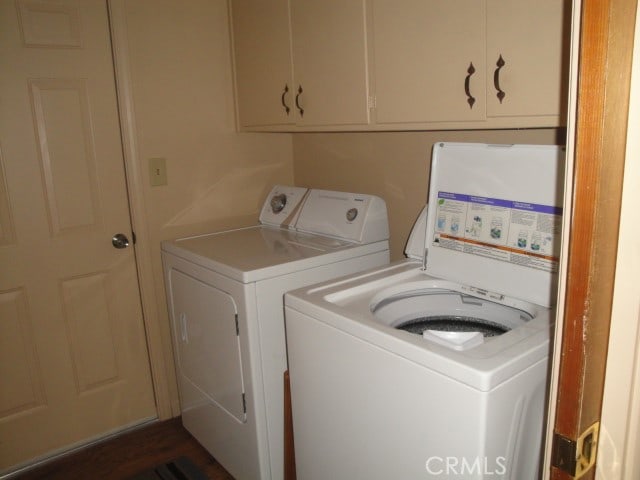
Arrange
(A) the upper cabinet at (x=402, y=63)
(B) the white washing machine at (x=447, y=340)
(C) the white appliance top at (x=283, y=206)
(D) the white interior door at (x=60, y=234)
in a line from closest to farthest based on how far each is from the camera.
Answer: (B) the white washing machine at (x=447, y=340)
(A) the upper cabinet at (x=402, y=63)
(D) the white interior door at (x=60, y=234)
(C) the white appliance top at (x=283, y=206)

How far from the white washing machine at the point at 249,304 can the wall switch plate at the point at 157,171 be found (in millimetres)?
290

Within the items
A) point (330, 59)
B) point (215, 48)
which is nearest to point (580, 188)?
point (330, 59)

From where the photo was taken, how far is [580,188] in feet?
2.02

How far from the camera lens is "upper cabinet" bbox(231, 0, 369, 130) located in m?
1.75

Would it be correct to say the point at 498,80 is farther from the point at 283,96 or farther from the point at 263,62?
the point at 263,62

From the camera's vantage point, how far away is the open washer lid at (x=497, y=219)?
1.39 m

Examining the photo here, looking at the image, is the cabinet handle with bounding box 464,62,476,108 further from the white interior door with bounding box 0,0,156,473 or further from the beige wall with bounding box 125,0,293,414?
the white interior door with bounding box 0,0,156,473

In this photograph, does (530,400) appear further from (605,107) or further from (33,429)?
(33,429)

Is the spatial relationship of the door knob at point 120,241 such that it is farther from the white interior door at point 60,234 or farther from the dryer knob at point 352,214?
the dryer knob at point 352,214

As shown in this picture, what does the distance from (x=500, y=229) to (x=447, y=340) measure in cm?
50

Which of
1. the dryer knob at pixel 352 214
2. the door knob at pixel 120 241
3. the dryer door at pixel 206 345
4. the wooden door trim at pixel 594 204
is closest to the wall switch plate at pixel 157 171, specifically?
the door knob at pixel 120 241

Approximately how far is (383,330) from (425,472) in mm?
348

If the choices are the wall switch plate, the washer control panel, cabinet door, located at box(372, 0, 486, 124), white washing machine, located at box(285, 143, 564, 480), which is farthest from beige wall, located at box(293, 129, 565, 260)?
the wall switch plate

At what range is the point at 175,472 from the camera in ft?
6.97
